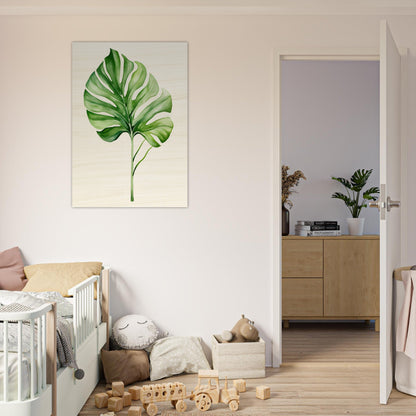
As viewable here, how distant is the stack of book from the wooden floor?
78 cm

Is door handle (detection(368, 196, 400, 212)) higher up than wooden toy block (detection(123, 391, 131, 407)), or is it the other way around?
door handle (detection(368, 196, 400, 212))

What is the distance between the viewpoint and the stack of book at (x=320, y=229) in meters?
4.33

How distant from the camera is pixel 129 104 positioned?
3387 mm

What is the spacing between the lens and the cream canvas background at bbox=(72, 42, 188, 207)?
11.1 ft

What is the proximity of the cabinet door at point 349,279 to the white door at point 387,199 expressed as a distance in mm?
1275

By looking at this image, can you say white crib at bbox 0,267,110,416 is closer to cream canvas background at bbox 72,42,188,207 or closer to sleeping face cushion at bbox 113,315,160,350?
sleeping face cushion at bbox 113,315,160,350

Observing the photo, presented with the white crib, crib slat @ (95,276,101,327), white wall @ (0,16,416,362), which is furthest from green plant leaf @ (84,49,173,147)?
the white crib

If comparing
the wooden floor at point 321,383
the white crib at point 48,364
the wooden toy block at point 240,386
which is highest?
the white crib at point 48,364

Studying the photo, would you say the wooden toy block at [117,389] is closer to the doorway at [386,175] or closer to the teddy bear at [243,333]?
the teddy bear at [243,333]

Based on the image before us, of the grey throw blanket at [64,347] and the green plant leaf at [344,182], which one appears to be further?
the green plant leaf at [344,182]

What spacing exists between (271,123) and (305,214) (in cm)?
155

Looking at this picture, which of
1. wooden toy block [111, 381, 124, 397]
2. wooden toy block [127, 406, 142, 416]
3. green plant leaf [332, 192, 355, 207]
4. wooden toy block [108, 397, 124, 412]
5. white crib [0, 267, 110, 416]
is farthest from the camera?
green plant leaf [332, 192, 355, 207]

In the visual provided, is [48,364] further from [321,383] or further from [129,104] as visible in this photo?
[129,104]

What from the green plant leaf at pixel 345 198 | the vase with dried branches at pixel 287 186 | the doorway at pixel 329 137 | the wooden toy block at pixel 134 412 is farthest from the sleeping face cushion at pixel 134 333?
the green plant leaf at pixel 345 198
